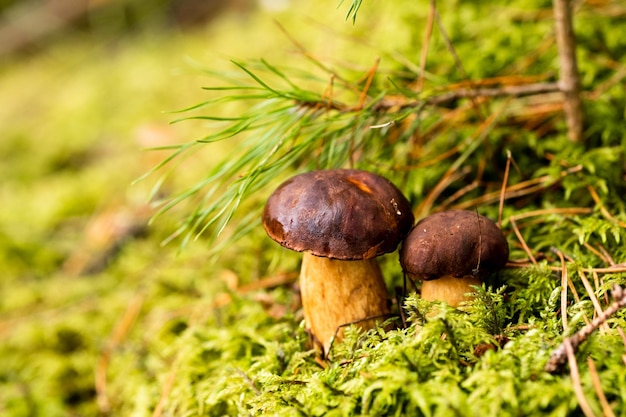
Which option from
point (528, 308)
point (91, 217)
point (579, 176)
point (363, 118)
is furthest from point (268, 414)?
point (91, 217)

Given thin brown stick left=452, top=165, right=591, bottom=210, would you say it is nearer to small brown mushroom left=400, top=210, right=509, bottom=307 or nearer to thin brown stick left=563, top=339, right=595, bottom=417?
small brown mushroom left=400, top=210, right=509, bottom=307

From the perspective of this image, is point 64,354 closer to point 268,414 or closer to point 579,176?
point 268,414

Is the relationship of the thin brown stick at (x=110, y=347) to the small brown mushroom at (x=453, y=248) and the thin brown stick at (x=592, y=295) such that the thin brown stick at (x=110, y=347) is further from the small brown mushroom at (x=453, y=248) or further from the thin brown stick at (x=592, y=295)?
the thin brown stick at (x=592, y=295)

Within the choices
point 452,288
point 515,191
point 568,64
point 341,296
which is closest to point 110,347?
point 341,296

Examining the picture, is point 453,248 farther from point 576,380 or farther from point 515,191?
point 515,191

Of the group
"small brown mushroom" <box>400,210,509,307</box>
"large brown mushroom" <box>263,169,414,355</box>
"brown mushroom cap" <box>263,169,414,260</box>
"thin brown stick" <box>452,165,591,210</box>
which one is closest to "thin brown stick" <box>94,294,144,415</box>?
"large brown mushroom" <box>263,169,414,355</box>

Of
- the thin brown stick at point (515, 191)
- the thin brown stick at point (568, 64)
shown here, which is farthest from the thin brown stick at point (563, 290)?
the thin brown stick at point (568, 64)
